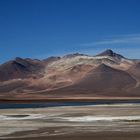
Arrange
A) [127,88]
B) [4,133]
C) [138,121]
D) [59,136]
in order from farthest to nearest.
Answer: [127,88], [138,121], [4,133], [59,136]

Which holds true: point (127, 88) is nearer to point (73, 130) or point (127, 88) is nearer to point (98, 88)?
point (98, 88)

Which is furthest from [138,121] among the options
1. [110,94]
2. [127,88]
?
[127,88]

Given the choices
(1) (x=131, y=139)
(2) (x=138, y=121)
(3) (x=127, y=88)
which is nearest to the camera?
(1) (x=131, y=139)

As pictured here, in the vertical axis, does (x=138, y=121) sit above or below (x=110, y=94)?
below

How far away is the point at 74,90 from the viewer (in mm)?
194125

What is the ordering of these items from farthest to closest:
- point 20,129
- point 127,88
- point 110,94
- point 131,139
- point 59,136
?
1. point 127,88
2. point 110,94
3. point 20,129
4. point 59,136
5. point 131,139

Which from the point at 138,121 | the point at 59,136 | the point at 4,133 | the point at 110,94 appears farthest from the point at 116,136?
the point at 110,94

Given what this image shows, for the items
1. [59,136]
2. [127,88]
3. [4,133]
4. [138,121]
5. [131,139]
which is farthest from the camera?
[127,88]

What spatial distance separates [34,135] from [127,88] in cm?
17255

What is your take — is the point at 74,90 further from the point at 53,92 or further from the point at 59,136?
the point at 59,136

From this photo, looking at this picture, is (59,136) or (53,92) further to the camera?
(53,92)

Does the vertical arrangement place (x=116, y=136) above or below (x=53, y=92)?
below

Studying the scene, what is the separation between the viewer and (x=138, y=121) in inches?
1361

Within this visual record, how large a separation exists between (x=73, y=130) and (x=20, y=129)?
366 centimetres
